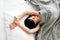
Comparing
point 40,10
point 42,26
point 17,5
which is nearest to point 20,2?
point 17,5

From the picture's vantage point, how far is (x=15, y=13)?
1.24 metres

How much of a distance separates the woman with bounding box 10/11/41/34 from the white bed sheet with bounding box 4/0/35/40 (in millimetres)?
35

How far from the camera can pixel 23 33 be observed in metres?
1.16

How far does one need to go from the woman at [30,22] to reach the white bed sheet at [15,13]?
3cm

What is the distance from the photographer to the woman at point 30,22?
1177 millimetres

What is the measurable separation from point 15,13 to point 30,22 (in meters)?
0.17

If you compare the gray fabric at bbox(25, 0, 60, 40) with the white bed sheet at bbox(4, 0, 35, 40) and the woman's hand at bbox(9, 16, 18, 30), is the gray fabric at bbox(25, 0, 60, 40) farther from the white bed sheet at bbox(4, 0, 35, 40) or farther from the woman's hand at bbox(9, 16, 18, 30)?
the woman's hand at bbox(9, 16, 18, 30)

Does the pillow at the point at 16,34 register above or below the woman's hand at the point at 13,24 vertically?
below

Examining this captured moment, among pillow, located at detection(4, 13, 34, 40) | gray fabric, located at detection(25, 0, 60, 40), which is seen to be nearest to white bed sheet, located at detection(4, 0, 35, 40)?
pillow, located at detection(4, 13, 34, 40)

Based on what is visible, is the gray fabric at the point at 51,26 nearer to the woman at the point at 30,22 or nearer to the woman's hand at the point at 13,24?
the woman at the point at 30,22

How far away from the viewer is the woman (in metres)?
1.18

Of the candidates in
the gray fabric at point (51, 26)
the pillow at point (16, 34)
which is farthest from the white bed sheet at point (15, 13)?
the gray fabric at point (51, 26)

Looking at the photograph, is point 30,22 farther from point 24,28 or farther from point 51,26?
point 51,26

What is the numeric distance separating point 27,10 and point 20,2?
0.11 meters
